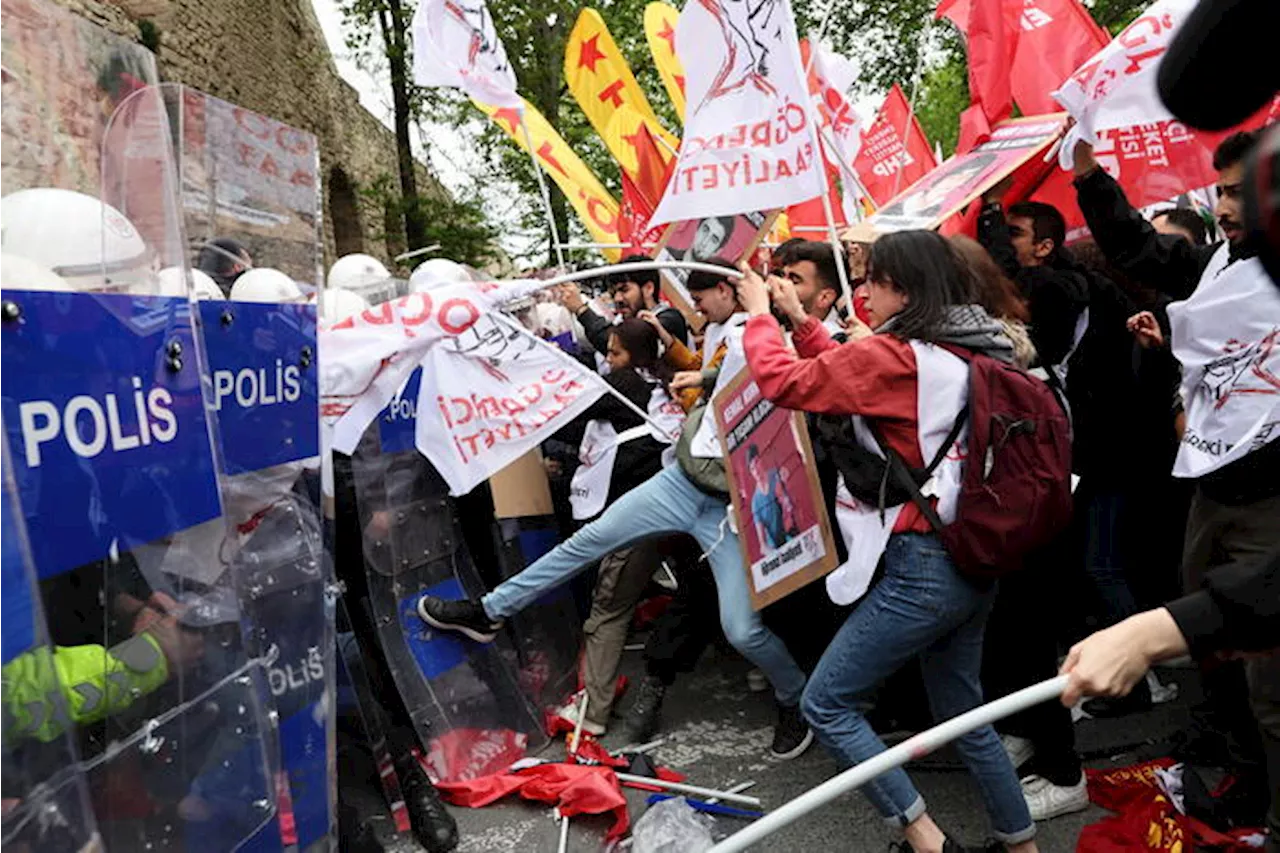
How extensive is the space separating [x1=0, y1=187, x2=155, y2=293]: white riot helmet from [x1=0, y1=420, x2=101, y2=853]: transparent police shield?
0.47 metres

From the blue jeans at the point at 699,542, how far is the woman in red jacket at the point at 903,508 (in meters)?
0.74

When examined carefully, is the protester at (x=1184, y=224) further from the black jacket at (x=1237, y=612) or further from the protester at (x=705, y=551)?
the black jacket at (x=1237, y=612)

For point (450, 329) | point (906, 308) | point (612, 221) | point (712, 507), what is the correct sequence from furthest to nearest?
1. point (612, 221)
2. point (712, 507)
3. point (450, 329)
4. point (906, 308)

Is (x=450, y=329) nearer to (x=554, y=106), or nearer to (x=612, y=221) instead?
(x=612, y=221)

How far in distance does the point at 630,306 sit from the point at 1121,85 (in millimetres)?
3803

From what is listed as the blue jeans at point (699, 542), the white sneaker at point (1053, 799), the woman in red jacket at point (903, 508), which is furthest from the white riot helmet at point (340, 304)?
the white sneaker at point (1053, 799)

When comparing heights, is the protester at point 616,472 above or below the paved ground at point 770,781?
above

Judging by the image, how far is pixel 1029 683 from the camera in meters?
3.21

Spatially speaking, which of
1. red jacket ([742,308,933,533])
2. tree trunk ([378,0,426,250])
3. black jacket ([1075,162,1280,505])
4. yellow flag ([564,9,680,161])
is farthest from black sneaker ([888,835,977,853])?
tree trunk ([378,0,426,250])

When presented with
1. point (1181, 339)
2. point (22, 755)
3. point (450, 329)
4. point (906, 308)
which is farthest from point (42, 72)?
point (1181, 339)

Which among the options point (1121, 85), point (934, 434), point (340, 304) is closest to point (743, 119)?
point (1121, 85)

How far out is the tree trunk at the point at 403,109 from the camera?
1448 cm

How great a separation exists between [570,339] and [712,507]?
2217 mm

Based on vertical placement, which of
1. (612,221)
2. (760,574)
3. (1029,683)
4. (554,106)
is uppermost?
(554,106)
